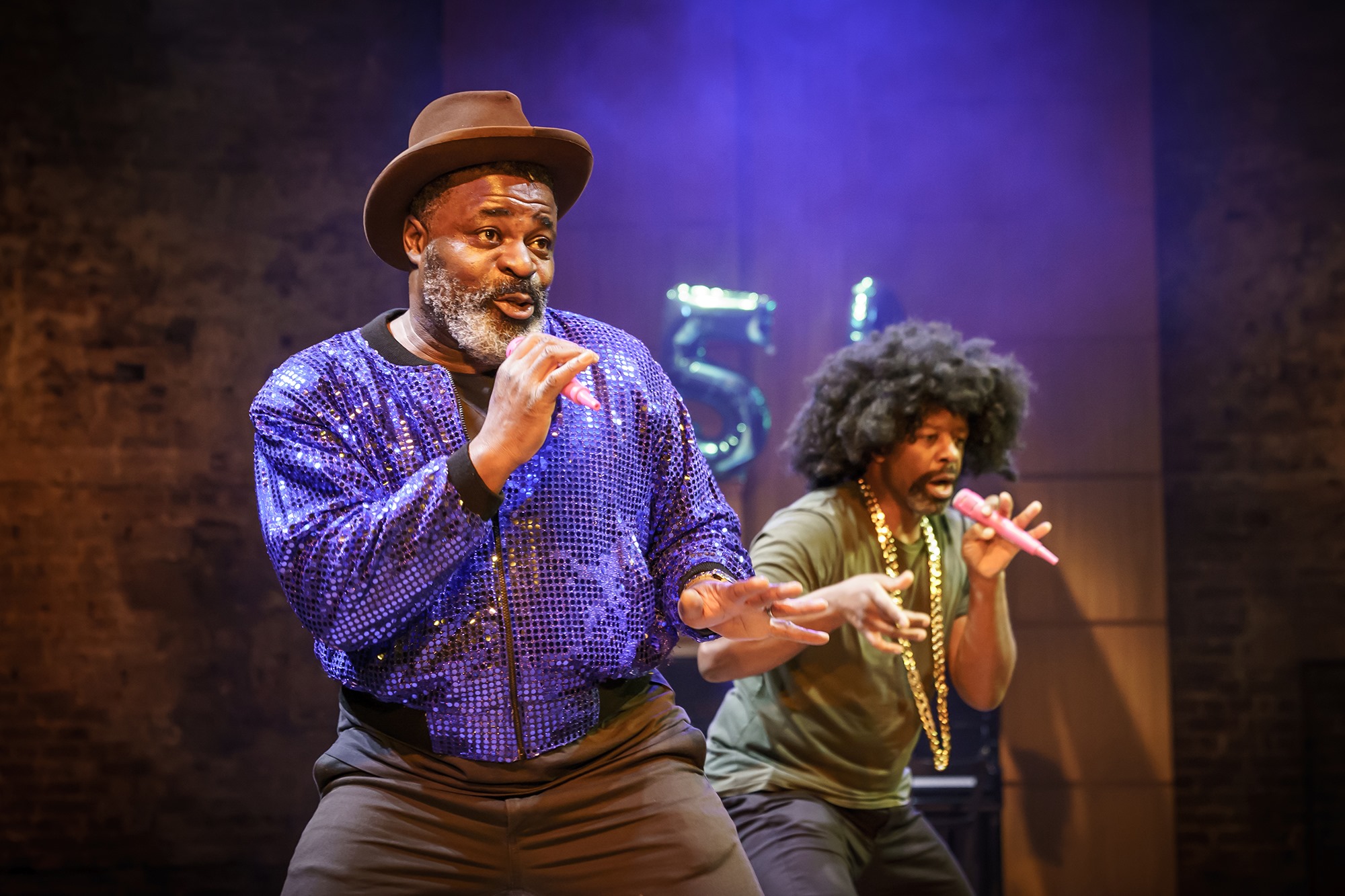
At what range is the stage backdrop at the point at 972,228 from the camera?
14.5 feet

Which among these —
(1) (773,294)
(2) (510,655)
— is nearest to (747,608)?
(2) (510,655)

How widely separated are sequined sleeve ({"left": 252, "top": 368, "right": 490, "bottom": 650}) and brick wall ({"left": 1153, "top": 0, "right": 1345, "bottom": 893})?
3991 mm

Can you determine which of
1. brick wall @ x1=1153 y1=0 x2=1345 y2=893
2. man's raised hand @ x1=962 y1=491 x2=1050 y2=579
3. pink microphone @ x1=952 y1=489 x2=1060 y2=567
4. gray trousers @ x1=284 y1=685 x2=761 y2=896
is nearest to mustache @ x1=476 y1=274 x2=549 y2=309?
gray trousers @ x1=284 y1=685 x2=761 y2=896

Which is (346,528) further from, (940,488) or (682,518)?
(940,488)

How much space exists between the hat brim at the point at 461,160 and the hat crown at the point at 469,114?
0.05 m

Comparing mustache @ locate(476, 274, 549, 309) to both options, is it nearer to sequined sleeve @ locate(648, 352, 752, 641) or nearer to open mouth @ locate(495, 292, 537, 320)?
open mouth @ locate(495, 292, 537, 320)

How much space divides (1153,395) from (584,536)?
3280 mm

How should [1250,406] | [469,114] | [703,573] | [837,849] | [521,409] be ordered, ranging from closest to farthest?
[521,409]
[703,573]
[469,114]
[837,849]
[1250,406]

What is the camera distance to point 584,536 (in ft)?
6.27

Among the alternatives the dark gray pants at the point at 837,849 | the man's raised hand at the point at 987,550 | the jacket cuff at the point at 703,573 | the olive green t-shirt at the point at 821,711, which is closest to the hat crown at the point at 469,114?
the jacket cuff at the point at 703,573

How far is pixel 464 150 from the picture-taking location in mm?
1994

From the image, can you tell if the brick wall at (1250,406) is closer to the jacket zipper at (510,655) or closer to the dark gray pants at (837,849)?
the dark gray pants at (837,849)

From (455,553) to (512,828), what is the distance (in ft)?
1.56

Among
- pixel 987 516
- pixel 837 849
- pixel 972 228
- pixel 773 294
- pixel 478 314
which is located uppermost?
pixel 972 228
